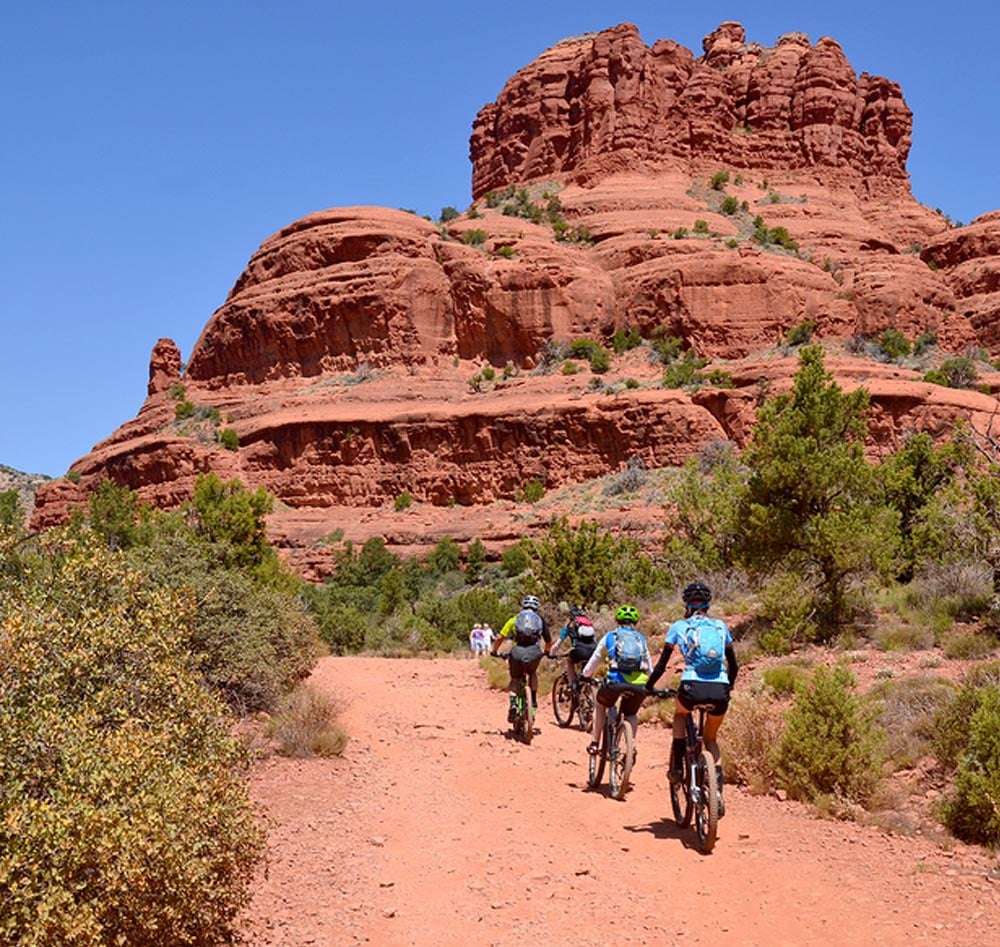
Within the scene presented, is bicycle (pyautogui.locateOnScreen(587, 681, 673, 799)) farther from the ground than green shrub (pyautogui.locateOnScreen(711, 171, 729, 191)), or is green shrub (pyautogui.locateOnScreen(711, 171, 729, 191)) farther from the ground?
green shrub (pyautogui.locateOnScreen(711, 171, 729, 191))

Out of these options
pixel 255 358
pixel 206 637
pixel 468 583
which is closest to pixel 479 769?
pixel 206 637

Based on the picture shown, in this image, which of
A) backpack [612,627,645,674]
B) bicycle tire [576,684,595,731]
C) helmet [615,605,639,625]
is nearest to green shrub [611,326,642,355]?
bicycle tire [576,684,595,731]

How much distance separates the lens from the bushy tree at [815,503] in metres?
16.2

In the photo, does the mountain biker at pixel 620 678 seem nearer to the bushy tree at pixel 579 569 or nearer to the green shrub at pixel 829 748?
the green shrub at pixel 829 748

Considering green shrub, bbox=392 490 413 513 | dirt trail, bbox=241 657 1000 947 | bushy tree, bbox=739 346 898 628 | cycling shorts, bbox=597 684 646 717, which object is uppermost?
green shrub, bbox=392 490 413 513

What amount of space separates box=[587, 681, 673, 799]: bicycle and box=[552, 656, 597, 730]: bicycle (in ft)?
8.01

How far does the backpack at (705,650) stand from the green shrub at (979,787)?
233cm

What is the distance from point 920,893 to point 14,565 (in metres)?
7.69

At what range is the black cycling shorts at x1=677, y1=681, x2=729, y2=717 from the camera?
24.4ft

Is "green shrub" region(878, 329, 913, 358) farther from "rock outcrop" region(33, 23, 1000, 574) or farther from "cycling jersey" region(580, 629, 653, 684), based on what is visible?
"cycling jersey" region(580, 629, 653, 684)

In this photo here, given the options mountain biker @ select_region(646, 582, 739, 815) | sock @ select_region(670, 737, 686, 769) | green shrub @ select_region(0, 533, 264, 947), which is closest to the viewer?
green shrub @ select_region(0, 533, 264, 947)

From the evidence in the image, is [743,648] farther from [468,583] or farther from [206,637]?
[468,583]

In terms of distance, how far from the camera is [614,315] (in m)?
57.1

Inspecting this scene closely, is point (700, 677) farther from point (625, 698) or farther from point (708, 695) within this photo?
point (625, 698)
